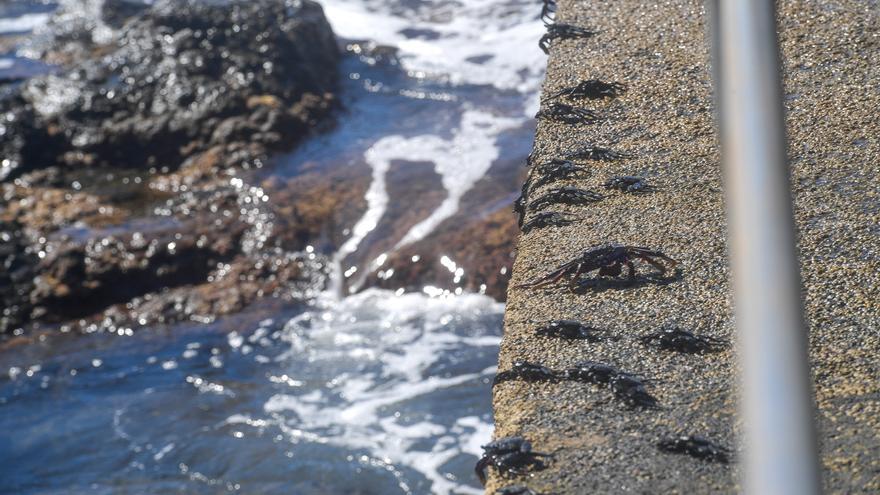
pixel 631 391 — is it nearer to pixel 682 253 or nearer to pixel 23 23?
pixel 682 253

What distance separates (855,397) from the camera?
122cm

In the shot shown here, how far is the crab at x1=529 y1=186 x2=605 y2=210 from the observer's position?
5.82ft

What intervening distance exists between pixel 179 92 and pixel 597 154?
5.51 meters

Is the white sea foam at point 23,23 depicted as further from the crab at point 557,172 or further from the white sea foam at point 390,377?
the crab at point 557,172

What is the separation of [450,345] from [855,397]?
3.56 metres

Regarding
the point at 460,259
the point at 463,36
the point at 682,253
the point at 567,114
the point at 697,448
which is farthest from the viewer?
the point at 463,36

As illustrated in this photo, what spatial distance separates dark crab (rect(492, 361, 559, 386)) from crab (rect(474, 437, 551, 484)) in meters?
0.13


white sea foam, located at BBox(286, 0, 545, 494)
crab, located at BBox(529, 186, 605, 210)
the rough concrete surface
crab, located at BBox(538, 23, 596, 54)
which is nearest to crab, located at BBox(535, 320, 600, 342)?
the rough concrete surface

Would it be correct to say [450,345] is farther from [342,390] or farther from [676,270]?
[676,270]

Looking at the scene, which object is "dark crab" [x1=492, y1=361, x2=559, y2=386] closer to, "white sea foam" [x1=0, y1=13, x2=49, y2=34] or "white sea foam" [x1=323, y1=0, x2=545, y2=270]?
"white sea foam" [x1=323, y1=0, x2=545, y2=270]

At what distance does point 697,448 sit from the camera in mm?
1173

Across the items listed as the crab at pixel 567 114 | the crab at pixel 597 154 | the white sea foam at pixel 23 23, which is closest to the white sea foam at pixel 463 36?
the white sea foam at pixel 23 23

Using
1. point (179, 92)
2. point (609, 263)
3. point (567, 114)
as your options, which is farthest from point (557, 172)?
point (179, 92)

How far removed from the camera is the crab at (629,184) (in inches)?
69.1
